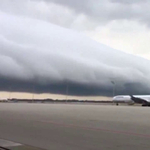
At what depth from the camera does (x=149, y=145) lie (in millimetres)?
11430

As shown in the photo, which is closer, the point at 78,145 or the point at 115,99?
the point at 78,145

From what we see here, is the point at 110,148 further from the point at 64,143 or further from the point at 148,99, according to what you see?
the point at 148,99

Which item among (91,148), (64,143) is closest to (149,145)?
(91,148)

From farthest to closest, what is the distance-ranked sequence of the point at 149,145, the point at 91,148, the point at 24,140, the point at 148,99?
1. the point at 148,99
2. the point at 24,140
3. the point at 149,145
4. the point at 91,148

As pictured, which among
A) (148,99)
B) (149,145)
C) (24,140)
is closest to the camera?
(149,145)

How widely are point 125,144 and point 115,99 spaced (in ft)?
289

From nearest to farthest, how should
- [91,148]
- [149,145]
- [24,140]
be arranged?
[91,148] → [149,145] → [24,140]

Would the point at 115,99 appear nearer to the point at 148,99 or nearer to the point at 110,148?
the point at 148,99

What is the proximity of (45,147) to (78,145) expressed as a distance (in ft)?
4.58

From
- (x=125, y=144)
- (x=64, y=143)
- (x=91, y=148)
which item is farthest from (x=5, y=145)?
(x=125, y=144)

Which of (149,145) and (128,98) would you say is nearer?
(149,145)

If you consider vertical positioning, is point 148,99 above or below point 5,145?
above

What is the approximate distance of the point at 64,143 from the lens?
454 inches

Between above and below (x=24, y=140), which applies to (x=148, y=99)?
above
